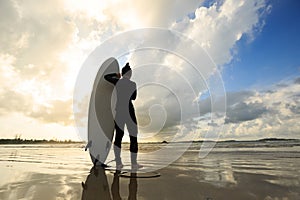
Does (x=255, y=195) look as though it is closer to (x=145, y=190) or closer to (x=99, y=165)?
(x=145, y=190)

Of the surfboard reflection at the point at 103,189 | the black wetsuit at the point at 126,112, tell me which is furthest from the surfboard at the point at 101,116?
the surfboard reflection at the point at 103,189

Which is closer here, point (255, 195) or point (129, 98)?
point (255, 195)

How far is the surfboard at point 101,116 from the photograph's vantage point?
5.96m

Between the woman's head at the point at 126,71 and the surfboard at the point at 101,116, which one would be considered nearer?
the woman's head at the point at 126,71

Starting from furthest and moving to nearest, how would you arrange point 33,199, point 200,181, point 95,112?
1. point 95,112
2. point 200,181
3. point 33,199

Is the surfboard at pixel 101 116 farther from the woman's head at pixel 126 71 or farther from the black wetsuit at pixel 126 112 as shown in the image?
the woman's head at pixel 126 71

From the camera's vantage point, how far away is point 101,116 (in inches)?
248

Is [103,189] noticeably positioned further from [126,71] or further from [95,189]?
[126,71]

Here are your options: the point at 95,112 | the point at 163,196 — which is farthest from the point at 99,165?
the point at 163,196

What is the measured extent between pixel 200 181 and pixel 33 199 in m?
2.39

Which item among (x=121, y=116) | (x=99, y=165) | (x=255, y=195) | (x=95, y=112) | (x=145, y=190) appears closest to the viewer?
(x=255, y=195)

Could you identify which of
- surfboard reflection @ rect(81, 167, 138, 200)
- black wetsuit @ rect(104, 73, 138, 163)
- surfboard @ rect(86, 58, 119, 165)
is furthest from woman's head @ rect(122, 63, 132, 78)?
surfboard reflection @ rect(81, 167, 138, 200)

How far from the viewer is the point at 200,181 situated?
3.86 meters

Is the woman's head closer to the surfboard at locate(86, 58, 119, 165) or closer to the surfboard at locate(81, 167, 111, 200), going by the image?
the surfboard at locate(86, 58, 119, 165)
